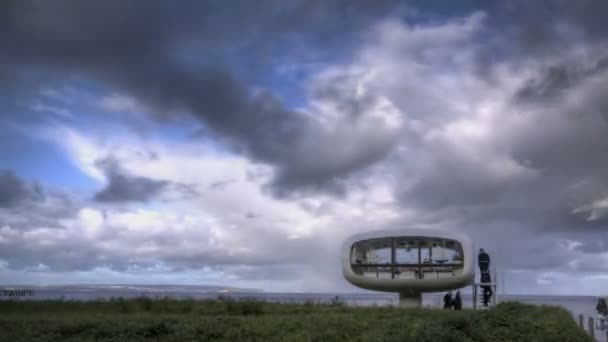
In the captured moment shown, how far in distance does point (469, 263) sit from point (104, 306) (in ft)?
58.9

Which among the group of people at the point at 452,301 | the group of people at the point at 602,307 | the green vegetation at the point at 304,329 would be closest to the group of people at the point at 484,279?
the group of people at the point at 452,301

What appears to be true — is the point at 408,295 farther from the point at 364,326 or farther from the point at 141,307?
the point at 364,326

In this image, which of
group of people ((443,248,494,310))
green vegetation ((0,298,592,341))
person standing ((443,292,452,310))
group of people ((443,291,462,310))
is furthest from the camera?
person standing ((443,292,452,310))

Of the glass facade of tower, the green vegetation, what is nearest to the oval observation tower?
the glass facade of tower

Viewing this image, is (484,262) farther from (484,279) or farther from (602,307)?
(602,307)

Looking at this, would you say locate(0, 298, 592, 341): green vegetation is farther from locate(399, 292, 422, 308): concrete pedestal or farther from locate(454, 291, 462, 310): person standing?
locate(399, 292, 422, 308): concrete pedestal

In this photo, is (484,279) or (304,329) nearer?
(304,329)

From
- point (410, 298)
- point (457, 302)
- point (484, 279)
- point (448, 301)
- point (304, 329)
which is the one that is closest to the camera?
point (304, 329)

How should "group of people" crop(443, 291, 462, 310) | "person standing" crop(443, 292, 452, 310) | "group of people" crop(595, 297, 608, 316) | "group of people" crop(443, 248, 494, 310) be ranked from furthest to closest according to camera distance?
"person standing" crop(443, 292, 452, 310)
"group of people" crop(443, 291, 462, 310)
"group of people" crop(443, 248, 494, 310)
"group of people" crop(595, 297, 608, 316)

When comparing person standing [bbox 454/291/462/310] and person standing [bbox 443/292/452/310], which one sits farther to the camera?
person standing [bbox 443/292/452/310]

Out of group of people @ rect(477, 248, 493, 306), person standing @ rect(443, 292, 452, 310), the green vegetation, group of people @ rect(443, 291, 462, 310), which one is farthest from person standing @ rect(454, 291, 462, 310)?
the green vegetation

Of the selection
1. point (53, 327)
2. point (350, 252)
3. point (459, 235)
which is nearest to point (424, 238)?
point (459, 235)

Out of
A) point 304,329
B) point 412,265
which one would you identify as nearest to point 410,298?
point 412,265

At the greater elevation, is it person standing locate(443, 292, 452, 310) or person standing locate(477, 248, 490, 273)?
person standing locate(477, 248, 490, 273)
